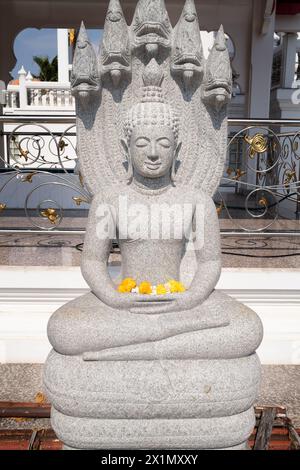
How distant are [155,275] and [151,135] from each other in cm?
67

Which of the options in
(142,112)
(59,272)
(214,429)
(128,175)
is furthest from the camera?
(59,272)

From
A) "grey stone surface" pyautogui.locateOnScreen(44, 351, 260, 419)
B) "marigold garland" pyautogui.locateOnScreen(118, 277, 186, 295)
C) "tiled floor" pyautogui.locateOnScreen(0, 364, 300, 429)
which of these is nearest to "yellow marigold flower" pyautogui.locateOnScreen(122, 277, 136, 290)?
"marigold garland" pyautogui.locateOnScreen(118, 277, 186, 295)

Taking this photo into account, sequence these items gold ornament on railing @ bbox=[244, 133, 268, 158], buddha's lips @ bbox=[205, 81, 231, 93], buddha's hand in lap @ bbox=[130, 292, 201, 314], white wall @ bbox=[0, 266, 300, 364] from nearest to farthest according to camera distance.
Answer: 1. buddha's hand in lap @ bbox=[130, 292, 201, 314]
2. buddha's lips @ bbox=[205, 81, 231, 93]
3. white wall @ bbox=[0, 266, 300, 364]
4. gold ornament on railing @ bbox=[244, 133, 268, 158]

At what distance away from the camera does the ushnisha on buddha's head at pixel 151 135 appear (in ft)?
6.79

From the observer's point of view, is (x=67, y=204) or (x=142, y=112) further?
(x=67, y=204)

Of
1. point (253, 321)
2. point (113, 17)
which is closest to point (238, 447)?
point (253, 321)

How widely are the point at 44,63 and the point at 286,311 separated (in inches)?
858

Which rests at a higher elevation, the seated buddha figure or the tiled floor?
the seated buddha figure

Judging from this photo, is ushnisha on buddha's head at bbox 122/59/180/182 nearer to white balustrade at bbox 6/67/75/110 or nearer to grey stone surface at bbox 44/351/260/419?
grey stone surface at bbox 44/351/260/419

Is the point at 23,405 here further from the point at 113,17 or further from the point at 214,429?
the point at 113,17

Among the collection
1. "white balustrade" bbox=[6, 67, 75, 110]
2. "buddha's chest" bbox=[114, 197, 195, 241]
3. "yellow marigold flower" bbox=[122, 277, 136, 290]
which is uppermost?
"white balustrade" bbox=[6, 67, 75, 110]

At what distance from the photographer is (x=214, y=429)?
1818 mm

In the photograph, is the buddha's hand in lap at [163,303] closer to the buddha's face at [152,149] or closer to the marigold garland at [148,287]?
the marigold garland at [148,287]

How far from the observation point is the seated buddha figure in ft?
6.03
